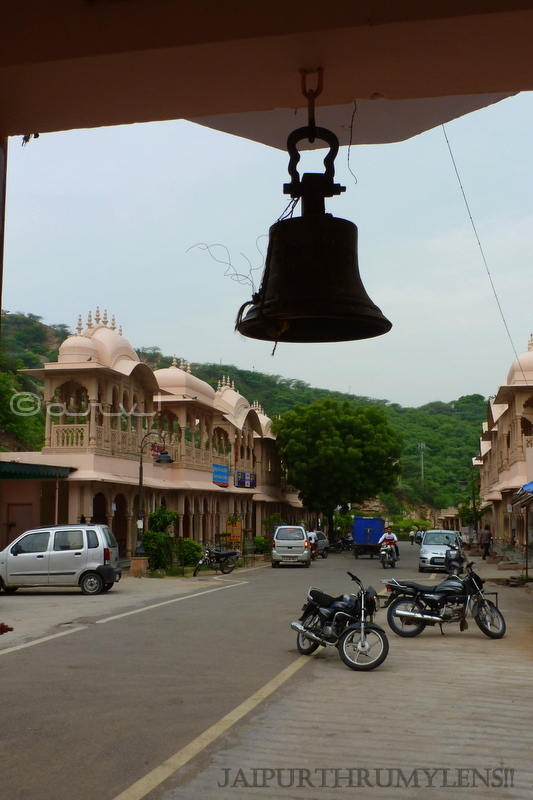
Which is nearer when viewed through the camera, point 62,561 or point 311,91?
point 311,91

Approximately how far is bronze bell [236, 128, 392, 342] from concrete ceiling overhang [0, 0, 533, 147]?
33 centimetres

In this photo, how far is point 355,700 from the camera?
7.65 m

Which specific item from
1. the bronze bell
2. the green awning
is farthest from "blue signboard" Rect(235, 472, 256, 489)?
the bronze bell

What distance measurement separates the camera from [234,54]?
2.87 meters

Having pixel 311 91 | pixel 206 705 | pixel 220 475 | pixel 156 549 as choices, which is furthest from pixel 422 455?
pixel 311 91

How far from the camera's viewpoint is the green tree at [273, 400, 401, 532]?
48781 mm

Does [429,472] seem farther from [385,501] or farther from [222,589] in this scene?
[222,589]

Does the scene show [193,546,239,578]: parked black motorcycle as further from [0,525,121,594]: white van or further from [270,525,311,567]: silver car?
[0,525,121,594]: white van

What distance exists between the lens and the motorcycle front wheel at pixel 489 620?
39.0 feet

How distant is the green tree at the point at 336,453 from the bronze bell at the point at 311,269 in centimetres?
4490

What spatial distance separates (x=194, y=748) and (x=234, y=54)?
4820 mm

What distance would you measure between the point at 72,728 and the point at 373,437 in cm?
4412

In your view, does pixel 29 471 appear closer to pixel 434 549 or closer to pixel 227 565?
pixel 227 565

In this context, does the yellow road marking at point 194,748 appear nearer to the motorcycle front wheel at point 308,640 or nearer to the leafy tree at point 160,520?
the motorcycle front wheel at point 308,640
